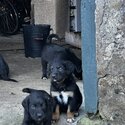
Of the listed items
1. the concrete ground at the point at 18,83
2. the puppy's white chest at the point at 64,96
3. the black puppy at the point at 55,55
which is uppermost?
the black puppy at the point at 55,55

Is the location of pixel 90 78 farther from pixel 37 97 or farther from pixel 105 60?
pixel 37 97

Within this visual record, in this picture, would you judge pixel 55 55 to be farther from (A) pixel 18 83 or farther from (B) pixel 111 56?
(B) pixel 111 56

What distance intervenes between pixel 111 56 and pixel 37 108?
0.91 metres

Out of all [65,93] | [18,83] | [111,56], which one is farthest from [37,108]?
[18,83]

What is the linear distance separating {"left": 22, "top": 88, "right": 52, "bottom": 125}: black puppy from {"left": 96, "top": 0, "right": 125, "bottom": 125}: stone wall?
581 mm

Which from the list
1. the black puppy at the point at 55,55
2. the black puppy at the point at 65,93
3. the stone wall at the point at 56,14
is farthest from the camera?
the stone wall at the point at 56,14

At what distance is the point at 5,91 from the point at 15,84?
0.40 metres

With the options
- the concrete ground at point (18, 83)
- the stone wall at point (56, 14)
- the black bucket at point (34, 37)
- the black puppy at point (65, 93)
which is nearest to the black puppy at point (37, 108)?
the black puppy at point (65, 93)

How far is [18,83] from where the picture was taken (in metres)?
6.70

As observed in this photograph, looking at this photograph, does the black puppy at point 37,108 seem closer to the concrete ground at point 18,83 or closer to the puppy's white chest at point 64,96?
the puppy's white chest at point 64,96

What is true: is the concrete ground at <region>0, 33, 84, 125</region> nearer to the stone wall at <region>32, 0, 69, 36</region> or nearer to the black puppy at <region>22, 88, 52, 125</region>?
the black puppy at <region>22, 88, 52, 125</region>

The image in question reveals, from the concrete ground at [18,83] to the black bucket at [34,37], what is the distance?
5.7 inches

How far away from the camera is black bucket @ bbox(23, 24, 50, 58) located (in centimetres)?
845

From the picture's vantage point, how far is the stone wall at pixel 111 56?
4.77 meters
